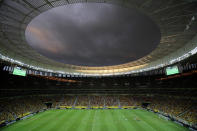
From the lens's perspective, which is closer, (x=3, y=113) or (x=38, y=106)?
(x=3, y=113)

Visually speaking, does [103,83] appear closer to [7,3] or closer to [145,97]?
[145,97]

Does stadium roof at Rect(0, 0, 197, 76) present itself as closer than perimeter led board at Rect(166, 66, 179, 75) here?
Yes

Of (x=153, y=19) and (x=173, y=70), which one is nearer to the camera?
(x=153, y=19)

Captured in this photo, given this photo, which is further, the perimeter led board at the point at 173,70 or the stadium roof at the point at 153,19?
the perimeter led board at the point at 173,70

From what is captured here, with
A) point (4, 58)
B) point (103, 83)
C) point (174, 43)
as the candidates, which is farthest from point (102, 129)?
point (103, 83)

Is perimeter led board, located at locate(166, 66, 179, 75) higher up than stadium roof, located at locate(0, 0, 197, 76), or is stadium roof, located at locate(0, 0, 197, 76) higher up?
stadium roof, located at locate(0, 0, 197, 76)

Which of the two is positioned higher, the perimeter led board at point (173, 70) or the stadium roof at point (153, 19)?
the stadium roof at point (153, 19)

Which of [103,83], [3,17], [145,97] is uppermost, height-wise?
[3,17]

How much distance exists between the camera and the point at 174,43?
23547mm

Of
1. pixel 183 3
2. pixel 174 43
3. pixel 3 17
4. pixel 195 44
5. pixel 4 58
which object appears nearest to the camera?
pixel 183 3

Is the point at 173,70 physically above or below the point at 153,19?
below

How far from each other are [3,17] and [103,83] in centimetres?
4997

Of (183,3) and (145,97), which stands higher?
(183,3)

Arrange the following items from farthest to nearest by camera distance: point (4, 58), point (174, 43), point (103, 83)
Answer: point (103, 83) < point (4, 58) < point (174, 43)
